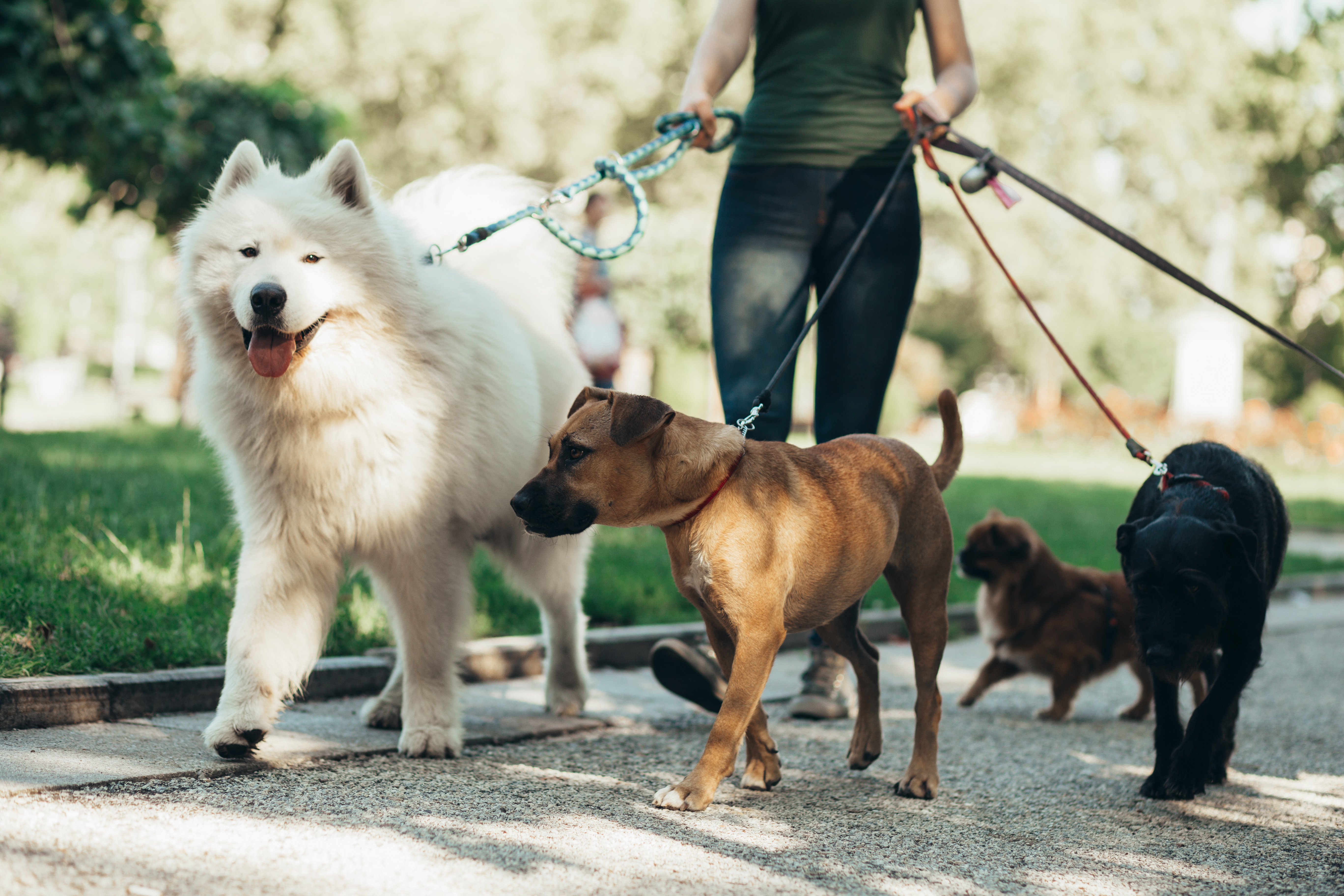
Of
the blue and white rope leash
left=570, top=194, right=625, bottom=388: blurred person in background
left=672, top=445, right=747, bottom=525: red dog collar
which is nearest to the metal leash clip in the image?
left=672, top=445, right=747, bottom=525: red dog collar

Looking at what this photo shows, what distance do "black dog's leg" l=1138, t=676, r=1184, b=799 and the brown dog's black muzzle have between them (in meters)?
1.98

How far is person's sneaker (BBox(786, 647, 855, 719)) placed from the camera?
482 centimetres

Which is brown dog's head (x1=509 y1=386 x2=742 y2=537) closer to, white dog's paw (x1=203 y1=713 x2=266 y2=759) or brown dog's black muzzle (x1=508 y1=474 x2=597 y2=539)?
brown dog's black muzzle (x1=508 y1=474 x2=597 y2=539)

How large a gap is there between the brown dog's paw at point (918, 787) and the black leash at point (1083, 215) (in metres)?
1.72

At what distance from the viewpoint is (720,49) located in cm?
466

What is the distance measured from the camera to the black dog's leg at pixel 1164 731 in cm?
385

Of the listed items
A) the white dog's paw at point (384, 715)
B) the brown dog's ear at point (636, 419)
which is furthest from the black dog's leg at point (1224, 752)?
the white dog's paw at point (384, 715)

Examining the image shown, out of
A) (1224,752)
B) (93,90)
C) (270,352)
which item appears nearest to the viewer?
(270,352)

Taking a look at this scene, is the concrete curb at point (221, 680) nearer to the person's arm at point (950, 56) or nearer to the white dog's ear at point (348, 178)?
the white dog's ear at point (348, 178)

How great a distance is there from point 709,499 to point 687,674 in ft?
3.75

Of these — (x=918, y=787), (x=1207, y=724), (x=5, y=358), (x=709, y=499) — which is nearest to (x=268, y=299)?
(x=709, y=499)

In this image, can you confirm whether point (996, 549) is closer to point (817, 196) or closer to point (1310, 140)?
point (817, 196)

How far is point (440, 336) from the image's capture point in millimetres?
3893

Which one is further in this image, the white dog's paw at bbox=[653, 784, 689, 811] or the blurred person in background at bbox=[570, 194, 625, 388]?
the blurred person in background at bbox=[570, 194, 625, 388]
